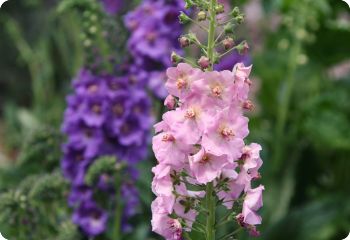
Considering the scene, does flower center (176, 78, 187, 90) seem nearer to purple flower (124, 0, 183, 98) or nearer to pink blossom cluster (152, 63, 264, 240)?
pink blossom cluster (152, 63, 264, 240)

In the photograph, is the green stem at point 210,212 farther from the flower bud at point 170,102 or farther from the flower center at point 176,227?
the flower bud at point 170,102

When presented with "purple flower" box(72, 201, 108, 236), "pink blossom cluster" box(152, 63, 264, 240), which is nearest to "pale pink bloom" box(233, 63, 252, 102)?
"pink blossom cluster" box(152, 63, 264, 240)

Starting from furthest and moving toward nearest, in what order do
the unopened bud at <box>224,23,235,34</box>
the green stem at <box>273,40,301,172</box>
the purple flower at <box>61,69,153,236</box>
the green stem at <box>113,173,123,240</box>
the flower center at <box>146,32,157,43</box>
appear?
the green stem at <box>273,40,301,172</box> < the flower center at <box>146,32,157,43</box> < the purple flower at <box>61,69,153,236</box> < the green stem at <box>113,173,123,240</box> < the unopened bud at <box>224,23,235,34</box>

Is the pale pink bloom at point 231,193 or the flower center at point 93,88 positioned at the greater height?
the flower center at point 93,88

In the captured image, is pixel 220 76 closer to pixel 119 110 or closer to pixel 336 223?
pixel 119 110

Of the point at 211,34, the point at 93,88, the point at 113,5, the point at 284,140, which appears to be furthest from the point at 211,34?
the point at 284,140

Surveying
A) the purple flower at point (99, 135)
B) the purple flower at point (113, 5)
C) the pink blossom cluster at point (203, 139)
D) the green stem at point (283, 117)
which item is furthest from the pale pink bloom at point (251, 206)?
the purple flower at point (113, 5)
